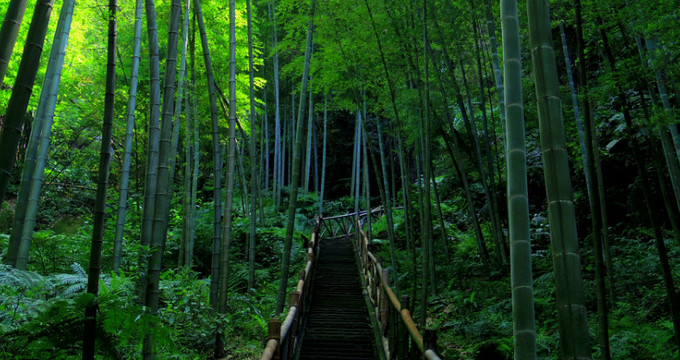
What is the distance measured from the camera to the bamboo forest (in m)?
1.63

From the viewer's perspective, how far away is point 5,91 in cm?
665

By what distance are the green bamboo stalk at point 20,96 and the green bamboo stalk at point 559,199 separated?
161 centimetres

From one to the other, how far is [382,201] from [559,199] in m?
5.18

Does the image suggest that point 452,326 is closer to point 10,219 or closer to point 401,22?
point 401,22

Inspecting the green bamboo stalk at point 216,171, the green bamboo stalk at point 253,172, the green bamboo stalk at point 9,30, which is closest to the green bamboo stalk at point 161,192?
the green bamboo stalk at point 216,171

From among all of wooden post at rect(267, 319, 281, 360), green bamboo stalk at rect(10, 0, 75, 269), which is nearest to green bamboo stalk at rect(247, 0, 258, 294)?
green bamboo stalk at rect(10, 0, 75, 269)

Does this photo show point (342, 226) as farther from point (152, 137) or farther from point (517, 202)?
point (517, 202)

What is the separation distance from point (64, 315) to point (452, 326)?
4.37 metres

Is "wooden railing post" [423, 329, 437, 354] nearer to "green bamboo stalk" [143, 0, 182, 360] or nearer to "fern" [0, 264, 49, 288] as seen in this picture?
"green bamboo stalk" [143, 0, 182, 360]

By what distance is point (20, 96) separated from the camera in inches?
54.3

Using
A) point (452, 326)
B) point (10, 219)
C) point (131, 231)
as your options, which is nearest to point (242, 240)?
point (131, 231)

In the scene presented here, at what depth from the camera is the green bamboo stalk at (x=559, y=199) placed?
55.6 inches

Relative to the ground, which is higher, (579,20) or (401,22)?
(401,22)

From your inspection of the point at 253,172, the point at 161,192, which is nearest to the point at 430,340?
the point at 161,192
